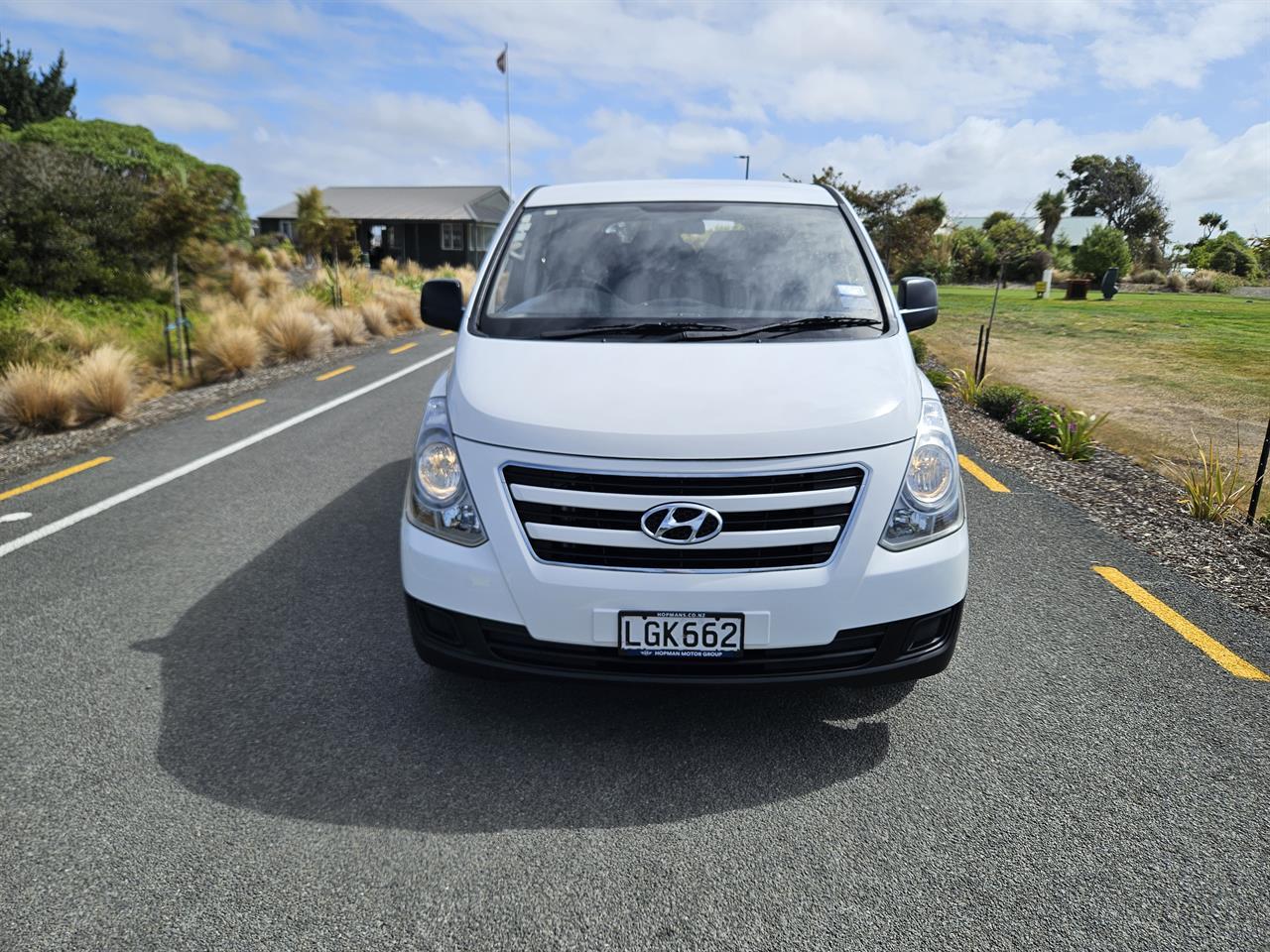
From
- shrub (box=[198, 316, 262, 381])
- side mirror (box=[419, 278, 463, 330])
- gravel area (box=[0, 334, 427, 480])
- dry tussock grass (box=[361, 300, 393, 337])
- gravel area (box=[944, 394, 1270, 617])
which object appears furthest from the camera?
dry tussock grass (box=[361, 300, 393, 337])

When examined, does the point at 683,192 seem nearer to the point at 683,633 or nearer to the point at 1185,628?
the point at 683,633

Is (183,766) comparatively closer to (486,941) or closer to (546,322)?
(486,941)

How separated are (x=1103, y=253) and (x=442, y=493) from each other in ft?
109

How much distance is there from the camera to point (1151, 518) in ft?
19.0

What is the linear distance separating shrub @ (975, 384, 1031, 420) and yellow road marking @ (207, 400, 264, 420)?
8.05 metres

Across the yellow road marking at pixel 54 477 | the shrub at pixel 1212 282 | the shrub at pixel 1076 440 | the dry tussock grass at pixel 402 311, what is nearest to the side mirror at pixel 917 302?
the shrub at pixel 1076 440

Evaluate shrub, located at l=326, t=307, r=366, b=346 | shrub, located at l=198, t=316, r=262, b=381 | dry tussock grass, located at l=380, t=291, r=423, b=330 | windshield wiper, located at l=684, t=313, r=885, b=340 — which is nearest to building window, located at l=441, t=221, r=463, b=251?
dry tussock grass, located at l=380, t=291, r=423, b=330

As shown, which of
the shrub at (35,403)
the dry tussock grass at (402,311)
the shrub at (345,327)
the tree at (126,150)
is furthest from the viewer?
the tree at (126,150)

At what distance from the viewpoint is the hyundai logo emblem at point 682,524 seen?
107 inches

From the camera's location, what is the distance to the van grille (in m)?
2.75

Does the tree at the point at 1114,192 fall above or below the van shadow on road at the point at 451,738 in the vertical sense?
above

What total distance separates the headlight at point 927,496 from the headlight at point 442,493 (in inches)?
52.5

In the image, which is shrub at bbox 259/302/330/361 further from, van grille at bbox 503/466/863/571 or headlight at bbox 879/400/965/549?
headlight at bbox 879/400/965/549

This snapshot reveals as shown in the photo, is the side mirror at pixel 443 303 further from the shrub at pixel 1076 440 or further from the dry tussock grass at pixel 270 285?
the dry tussock grass at pixel 270 285
